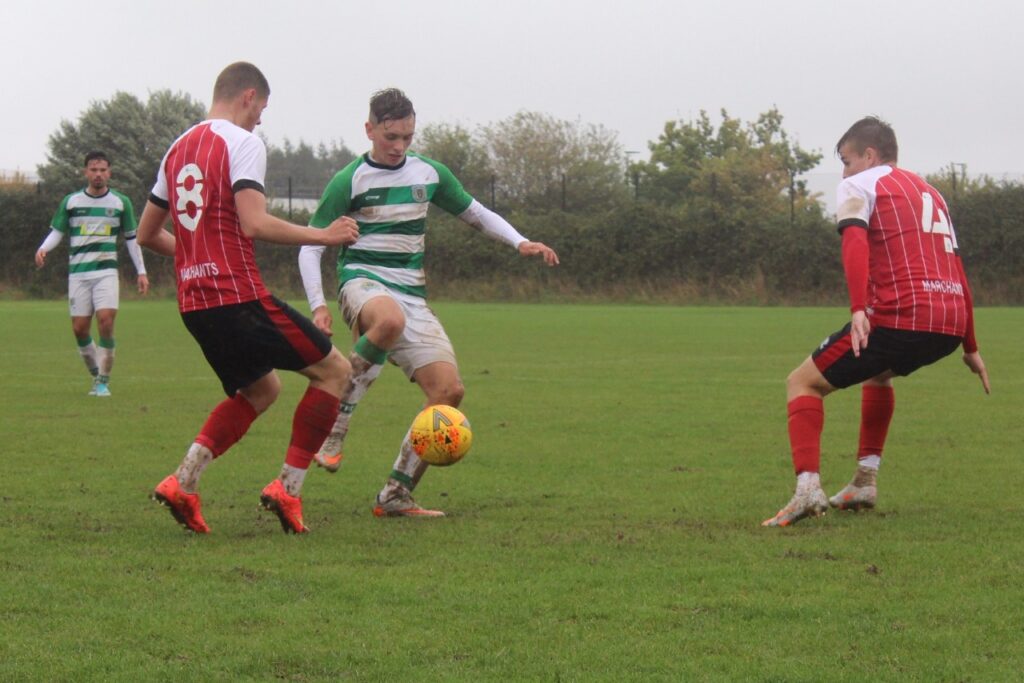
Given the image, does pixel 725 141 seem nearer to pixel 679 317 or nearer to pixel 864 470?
pixel 679 317

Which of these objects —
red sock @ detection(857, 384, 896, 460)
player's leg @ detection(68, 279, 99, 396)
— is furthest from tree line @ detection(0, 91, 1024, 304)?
red sock @ detection(857, 384, 896, 460)

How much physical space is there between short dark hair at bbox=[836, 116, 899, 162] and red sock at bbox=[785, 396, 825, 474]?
3.99 feet

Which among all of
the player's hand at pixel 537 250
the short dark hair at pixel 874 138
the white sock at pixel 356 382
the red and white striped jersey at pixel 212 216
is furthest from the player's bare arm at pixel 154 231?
the short dark hair at pixel 874 138

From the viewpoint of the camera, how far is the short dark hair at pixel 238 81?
6.00 m

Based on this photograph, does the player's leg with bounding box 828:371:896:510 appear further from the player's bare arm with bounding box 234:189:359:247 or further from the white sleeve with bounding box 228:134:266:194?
the white sleeve with bounding box 228:134:266:194

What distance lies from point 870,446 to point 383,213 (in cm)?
274

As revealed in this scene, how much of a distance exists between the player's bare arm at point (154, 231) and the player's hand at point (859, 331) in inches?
121

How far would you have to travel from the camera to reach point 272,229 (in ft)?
18.3

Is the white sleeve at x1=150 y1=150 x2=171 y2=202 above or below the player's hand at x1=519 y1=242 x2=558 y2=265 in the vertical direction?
above

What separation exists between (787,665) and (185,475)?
10.2ft

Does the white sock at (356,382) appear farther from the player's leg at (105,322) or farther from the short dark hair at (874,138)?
the player's leg at (105,322)

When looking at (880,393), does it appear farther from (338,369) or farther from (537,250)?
(338,369)

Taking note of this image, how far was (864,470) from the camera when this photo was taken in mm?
6750

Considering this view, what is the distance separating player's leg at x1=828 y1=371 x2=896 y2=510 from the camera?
6.72 metres
